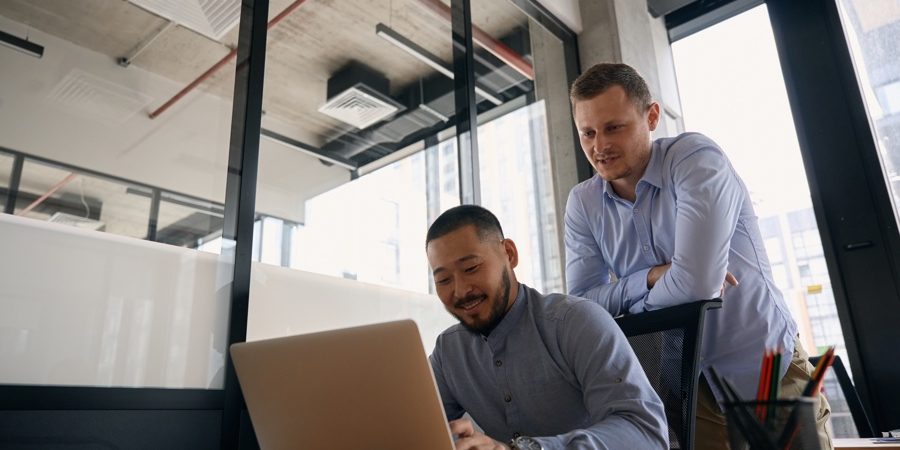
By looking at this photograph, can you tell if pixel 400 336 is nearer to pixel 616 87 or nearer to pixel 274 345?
pixel 274 345

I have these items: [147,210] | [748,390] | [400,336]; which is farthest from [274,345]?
[147,210]

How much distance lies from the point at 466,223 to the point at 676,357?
457 millimetres

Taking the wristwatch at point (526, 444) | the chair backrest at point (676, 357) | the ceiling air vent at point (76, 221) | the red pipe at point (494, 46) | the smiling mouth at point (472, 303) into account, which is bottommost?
the wristwatch at point (526, 444)

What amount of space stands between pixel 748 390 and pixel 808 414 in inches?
28.8

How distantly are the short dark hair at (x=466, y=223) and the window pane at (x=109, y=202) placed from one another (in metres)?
0.90

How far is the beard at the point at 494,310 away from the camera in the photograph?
3.79 feet

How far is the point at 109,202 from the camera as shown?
168 cm

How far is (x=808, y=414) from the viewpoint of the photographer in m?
0.53

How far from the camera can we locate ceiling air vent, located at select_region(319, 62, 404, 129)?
2.62 meters

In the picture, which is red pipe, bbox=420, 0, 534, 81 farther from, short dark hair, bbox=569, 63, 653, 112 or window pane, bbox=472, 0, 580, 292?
short dark hair, bbox=569, 63, 653, 112


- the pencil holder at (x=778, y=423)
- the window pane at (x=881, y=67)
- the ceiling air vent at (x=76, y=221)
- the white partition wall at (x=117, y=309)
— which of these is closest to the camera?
the pencil holder at (x=778, y=423)

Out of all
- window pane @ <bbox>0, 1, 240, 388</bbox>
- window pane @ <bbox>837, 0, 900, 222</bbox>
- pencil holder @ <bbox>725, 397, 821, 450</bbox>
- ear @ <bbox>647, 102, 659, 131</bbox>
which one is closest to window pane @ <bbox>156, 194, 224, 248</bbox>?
window pane @ <bbox>0, 1, 240, 388</bbox>

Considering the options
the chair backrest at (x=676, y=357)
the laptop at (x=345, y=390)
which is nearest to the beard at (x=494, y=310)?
the chair backrest at (x=676, y=357)

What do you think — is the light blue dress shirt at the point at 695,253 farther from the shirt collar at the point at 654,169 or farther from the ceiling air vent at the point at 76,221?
the ceiling air vent at the point at 76,221
